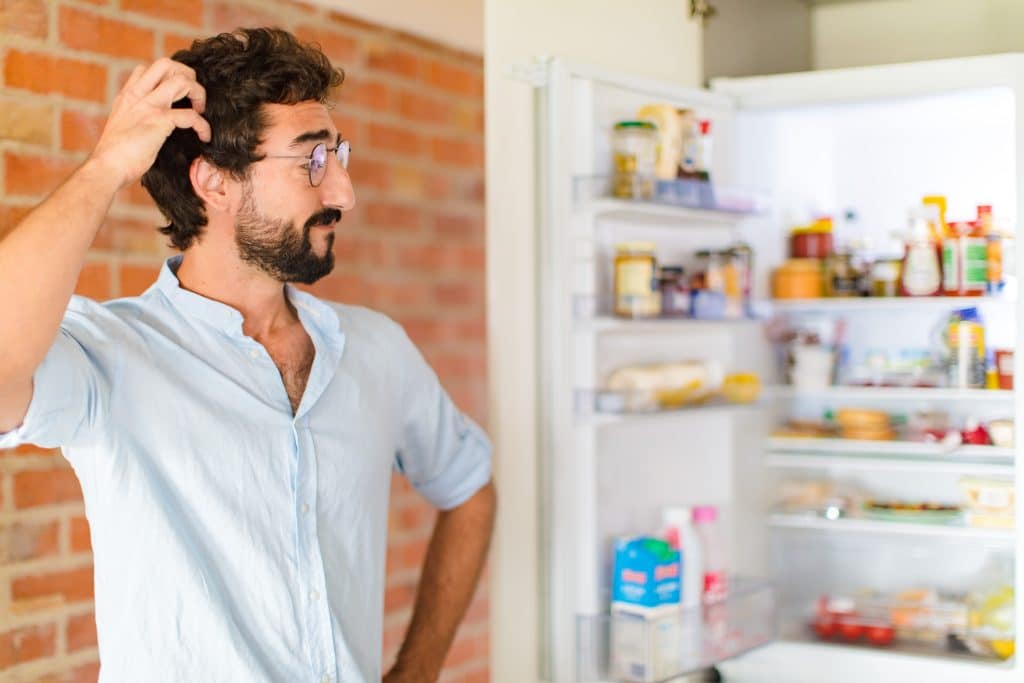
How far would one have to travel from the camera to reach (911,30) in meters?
2.49

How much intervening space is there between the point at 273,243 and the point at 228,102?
18 centimetres

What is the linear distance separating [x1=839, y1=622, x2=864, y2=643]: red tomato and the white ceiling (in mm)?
1440

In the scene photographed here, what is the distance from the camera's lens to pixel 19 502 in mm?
1529

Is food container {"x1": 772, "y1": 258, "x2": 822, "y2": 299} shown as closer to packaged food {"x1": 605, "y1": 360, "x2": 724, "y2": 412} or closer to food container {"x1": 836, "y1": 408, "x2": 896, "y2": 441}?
food container {"x1": 836, "y1": 408, "x2": 896, "y2": 441}

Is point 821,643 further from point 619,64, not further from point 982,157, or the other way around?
point 619,64

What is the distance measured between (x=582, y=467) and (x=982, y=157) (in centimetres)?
108

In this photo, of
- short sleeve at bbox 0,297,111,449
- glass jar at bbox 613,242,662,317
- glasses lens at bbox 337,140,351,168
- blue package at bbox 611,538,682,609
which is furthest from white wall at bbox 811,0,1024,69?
short sleeve at bbox 0,297,111,449

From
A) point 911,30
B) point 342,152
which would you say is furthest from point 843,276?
point 342,152

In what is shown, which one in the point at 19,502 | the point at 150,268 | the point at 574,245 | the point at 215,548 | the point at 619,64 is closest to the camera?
the point at 215,548

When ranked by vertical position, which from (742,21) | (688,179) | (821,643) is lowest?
(821,643)

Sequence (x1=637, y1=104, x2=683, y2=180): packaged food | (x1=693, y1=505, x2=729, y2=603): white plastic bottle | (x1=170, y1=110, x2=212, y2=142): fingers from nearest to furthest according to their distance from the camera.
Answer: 1. (x1=170, y1=110, x2=212, y2=142): fingers
2. (x1=637, y1=104, x2=683, y2=180): packaged food
3. (x1=693, y1=505, x2=729, y2=603): white plastic bottle

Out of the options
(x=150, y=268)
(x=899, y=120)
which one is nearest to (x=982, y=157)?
(x=899, y=120)

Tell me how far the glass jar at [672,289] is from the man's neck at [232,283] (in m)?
0.89

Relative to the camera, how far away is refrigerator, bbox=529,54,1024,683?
6.97 feet
